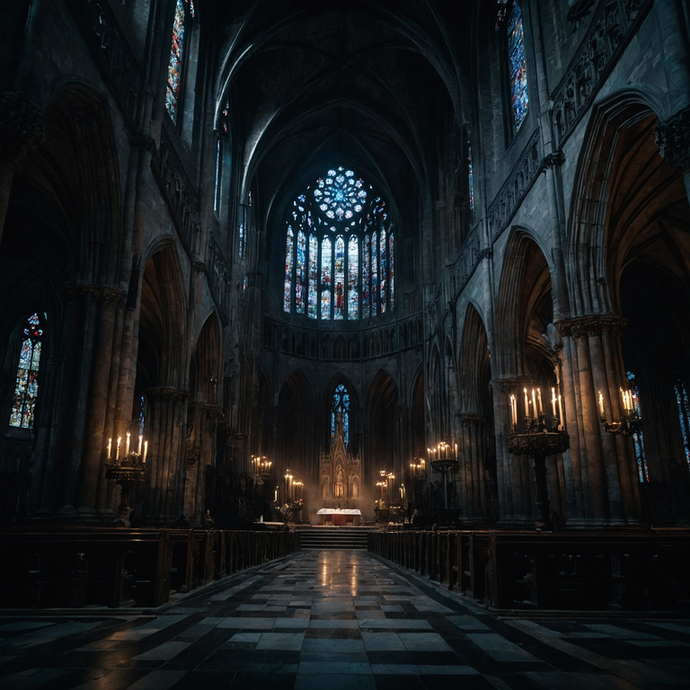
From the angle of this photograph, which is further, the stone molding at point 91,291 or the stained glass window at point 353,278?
→ the stained glass window at point 353,278

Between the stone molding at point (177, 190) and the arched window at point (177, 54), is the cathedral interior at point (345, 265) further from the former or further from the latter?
the arched window at point (177, 54)

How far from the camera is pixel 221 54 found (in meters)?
23.2

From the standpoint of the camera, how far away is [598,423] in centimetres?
1228

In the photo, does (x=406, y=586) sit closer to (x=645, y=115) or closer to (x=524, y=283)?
(x=645, y=115)

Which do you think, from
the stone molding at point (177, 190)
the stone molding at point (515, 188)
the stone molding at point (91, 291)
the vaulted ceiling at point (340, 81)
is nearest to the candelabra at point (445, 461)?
the stone molding at point (515, 188)

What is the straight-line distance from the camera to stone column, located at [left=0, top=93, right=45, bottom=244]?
26.7 ft

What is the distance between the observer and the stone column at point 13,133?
8133 millimetres

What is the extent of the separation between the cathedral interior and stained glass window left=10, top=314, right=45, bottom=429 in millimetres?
142

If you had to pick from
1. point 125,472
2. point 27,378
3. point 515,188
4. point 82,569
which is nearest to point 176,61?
point 515,188

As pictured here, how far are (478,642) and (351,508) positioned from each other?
30.9 m

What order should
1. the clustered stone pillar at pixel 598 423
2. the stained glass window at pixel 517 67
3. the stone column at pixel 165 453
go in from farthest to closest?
1. the stained glass window at pixel 517 67
2. the stone column at pixel 165 453
3. the clustered stone pillar at pixel 598 423

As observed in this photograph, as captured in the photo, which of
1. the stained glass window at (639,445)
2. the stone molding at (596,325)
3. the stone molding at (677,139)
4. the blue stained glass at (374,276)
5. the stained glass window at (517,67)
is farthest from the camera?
the blue stained glass at (374,276)

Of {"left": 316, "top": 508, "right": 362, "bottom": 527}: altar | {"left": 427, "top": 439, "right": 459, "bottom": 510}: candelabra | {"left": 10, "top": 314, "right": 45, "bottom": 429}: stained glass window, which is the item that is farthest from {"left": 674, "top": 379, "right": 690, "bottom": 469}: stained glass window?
{"left": 10, "top": 314, "right": 45, "bottom": 429}: stained glass window

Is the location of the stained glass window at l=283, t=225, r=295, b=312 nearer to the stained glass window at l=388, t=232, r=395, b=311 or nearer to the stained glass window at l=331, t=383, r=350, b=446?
the stained glass window at l=331, t=383, r=350, b=446
